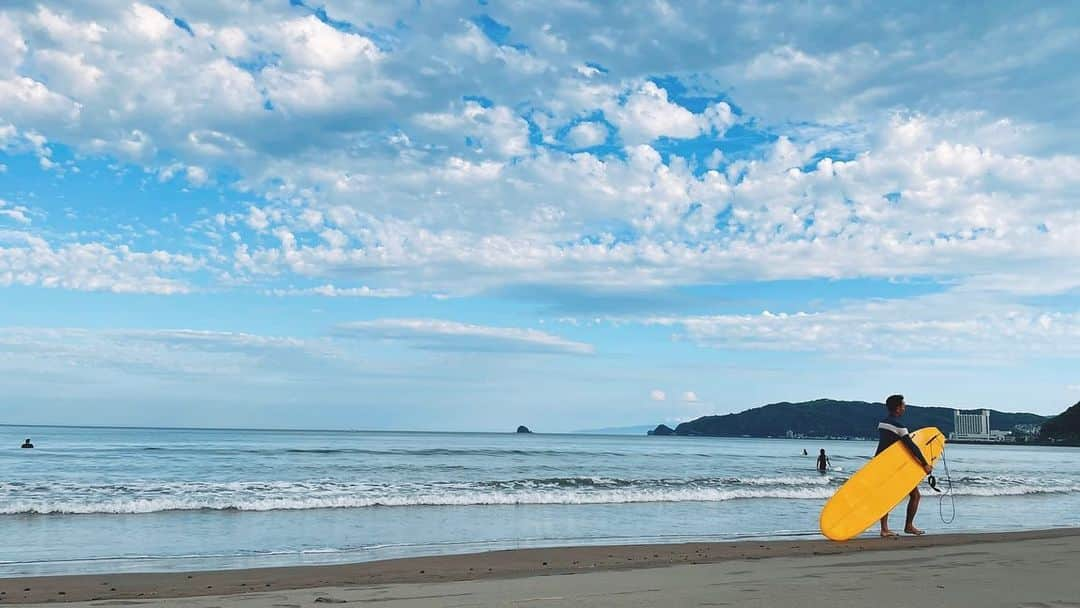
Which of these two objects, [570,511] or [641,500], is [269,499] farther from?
[641,500]

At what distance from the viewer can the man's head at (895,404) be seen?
1061 centimetres

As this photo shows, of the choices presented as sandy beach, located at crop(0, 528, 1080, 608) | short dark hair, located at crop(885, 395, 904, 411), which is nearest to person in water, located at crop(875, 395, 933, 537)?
short dark hair, located at crop(885, 395, 904, 411)

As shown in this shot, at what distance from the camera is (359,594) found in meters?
6.90

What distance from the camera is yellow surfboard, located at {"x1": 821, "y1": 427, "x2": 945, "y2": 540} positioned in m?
10.6

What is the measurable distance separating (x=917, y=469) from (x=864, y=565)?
11.8 feet

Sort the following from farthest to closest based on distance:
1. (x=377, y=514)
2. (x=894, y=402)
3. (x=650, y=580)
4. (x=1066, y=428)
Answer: (x=1066, y=428)
(x=377, y=514)
(x=894, y=402)
(x=650, y=580)

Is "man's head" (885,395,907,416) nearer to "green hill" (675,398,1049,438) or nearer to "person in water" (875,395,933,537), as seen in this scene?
"person in water" (875,395,933,537)

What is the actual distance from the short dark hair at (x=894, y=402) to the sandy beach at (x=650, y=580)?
1818 millimetres

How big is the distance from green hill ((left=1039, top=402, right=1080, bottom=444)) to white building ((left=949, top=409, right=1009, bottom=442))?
11937 mm

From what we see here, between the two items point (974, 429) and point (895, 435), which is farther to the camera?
point (974, 429)

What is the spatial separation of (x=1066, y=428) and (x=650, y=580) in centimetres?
18523

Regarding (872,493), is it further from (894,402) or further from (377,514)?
(377,514)

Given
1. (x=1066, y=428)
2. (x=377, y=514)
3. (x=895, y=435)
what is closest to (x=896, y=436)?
(x=895, y=435)

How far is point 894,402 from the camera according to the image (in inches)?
421
